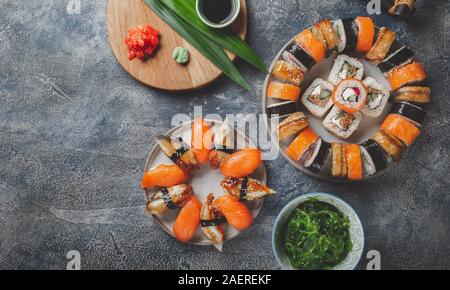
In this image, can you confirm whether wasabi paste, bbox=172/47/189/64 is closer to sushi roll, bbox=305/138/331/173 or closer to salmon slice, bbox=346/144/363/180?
sushi roll, bbox=305/138/331/173

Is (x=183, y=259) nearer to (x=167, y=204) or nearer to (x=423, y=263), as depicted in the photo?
(x=167, y=204)

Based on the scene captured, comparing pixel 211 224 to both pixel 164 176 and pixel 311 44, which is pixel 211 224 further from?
pixel 311 44

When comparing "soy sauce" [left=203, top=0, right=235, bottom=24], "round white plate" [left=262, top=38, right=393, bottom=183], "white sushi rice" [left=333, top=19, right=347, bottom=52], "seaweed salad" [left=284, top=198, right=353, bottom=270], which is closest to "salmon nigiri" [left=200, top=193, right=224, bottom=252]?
"seaweed salad" [left=284, top=198, right=353, bottom=270]

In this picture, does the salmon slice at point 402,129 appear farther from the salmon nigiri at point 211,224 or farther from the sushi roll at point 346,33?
the salmon nigiri at point 211,224

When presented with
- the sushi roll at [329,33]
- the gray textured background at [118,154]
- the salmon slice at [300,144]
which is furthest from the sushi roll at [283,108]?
the sushi roll at [329,33]

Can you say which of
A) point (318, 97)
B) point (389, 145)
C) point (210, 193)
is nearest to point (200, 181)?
point (210, 193)
